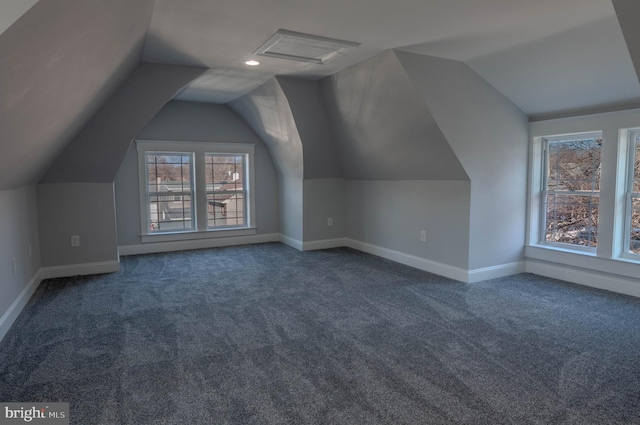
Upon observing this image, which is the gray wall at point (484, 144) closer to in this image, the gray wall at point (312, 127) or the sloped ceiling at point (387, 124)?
the sloped ceiling at point (387, 124)

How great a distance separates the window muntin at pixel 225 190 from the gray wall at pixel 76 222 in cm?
185

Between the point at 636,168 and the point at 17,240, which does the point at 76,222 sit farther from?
the point at 636,168

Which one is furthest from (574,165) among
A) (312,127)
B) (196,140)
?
(196,140)

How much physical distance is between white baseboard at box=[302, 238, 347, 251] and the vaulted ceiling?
272 cm

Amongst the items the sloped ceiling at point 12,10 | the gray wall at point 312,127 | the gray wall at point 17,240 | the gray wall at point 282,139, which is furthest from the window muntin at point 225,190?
the sloped ceiling at point 12,10

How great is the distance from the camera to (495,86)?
4238 mm

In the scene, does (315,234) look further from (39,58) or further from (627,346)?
(39,58)

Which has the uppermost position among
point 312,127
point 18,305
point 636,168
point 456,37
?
point 456,37

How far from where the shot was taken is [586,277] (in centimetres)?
420

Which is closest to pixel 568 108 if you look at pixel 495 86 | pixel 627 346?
pixel 495 86

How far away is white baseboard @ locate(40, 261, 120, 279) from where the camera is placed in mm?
4602

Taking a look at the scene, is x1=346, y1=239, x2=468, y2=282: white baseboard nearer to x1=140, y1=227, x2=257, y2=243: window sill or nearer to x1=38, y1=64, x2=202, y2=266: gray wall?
x1=140, y1=227, x2=257, y2=243: window sill

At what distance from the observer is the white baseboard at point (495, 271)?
438 cm

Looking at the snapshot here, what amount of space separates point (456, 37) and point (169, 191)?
15.4ft
